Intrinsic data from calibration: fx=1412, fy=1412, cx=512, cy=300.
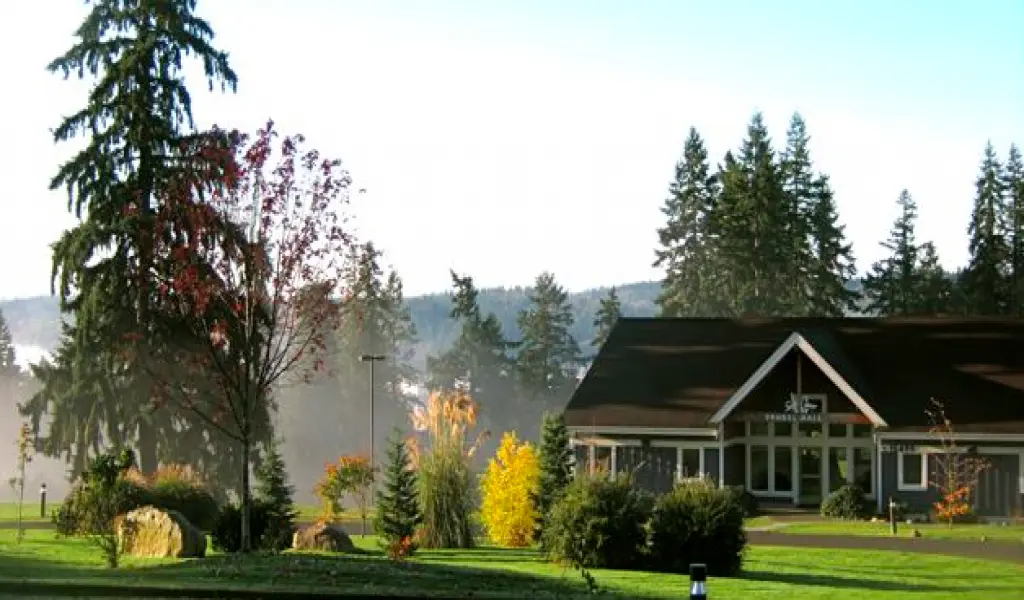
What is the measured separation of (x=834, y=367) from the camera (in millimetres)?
44688

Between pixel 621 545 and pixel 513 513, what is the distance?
6.81 m

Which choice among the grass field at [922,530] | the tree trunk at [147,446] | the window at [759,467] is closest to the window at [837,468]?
the window at [759,467]

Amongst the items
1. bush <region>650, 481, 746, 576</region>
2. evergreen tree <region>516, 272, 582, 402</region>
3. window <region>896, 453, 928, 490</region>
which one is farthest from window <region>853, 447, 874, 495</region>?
evergreen tree <region>516, 272, 582, 402</region>

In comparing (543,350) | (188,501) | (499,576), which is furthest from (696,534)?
(543,350)

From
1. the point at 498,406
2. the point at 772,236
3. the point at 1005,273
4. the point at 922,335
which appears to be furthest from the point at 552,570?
the point at 498,406

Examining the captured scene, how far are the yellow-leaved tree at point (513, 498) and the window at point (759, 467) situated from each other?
669 inches

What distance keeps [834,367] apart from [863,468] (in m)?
3.45

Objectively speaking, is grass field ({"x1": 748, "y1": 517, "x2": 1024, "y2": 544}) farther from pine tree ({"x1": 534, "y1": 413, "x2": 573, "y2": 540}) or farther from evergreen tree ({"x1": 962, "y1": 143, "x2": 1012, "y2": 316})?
evergreen tree ({"x1": 962, "y1": 143, "x2": 1012, "y2": 316})

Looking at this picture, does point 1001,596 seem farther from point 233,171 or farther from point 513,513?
point 233,171

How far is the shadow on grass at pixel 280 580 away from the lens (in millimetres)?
17812

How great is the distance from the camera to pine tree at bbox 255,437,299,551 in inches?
1118

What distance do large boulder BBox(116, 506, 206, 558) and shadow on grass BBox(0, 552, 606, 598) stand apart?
8.12 ft

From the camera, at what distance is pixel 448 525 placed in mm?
30656

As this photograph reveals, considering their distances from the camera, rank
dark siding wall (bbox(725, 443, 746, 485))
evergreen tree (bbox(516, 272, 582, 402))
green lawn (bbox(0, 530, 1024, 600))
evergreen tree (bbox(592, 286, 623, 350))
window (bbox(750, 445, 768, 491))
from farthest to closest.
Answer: evergreen tree (bbox(516, 272, 582, 402)), evergreen tree (bbox(592, 286, 623, 350)), window (bbox(750, 445, 768, 491)), dark siding wall (bbox(725, 443, 746, 485)), green lawn (bbox(0, 530, 1024, 600))
